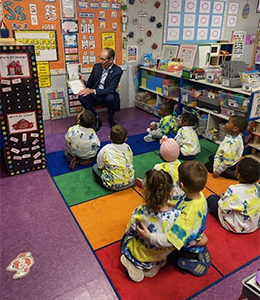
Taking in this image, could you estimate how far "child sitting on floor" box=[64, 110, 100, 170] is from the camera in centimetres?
314

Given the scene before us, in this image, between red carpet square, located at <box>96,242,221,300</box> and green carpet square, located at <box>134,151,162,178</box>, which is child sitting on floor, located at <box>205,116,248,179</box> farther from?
red carpet square, located at <box>96,242,221,300</box>

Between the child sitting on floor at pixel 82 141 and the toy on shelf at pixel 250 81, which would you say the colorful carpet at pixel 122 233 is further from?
the toy on shelf at pixel 250 81

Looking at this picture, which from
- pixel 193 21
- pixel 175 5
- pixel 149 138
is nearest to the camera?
pixel 149 138

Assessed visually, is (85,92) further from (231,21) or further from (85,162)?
(231,21)

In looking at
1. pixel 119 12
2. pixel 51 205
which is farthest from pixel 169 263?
pixel 119 12

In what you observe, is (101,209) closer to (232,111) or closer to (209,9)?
(232,111)

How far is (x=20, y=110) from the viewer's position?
2836 millimetres

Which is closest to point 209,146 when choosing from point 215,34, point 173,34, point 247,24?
point 173,34

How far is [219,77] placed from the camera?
3.88 meters

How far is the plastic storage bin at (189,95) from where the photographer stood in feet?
13.6

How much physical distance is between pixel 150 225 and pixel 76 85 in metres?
3.22

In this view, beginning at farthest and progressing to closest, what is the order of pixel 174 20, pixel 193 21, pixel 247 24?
pixel 247 24, pixel 193 21, pixel 174 20

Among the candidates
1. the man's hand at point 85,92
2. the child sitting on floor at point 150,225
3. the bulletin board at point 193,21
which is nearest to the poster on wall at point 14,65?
the man's hand at point 85,92

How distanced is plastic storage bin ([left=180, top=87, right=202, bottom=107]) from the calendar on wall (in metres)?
2.29
